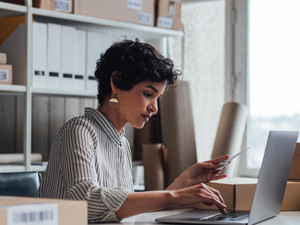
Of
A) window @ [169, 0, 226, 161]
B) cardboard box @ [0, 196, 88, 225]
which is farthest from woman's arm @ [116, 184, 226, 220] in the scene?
window @ [169, 0, 226, 161]

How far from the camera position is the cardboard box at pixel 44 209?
0.73m

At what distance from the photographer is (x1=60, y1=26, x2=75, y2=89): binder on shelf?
2820mm

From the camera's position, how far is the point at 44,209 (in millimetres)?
765

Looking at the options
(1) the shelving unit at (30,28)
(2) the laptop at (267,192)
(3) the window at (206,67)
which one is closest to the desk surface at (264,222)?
(2) the laptop at (267,192)

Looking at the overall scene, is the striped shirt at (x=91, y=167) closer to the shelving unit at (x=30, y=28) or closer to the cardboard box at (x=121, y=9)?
the shelving unit at (x=30, y=28)

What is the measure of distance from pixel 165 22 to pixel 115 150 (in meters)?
1.65

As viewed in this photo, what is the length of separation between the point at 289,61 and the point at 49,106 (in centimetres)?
145

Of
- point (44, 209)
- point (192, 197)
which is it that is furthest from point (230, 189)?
point (44, 209)

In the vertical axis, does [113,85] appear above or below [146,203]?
above

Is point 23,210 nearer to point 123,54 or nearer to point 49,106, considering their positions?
point 123,54

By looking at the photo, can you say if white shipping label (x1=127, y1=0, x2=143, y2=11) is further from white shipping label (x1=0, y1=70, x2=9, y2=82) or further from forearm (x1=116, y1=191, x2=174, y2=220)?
forearm (x1=116, y1=191, x2=174, y2=220)

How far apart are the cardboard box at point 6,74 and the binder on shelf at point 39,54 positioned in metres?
0.14

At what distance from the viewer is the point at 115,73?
1.64 meters

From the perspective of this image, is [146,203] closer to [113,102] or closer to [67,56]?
[113,102]
